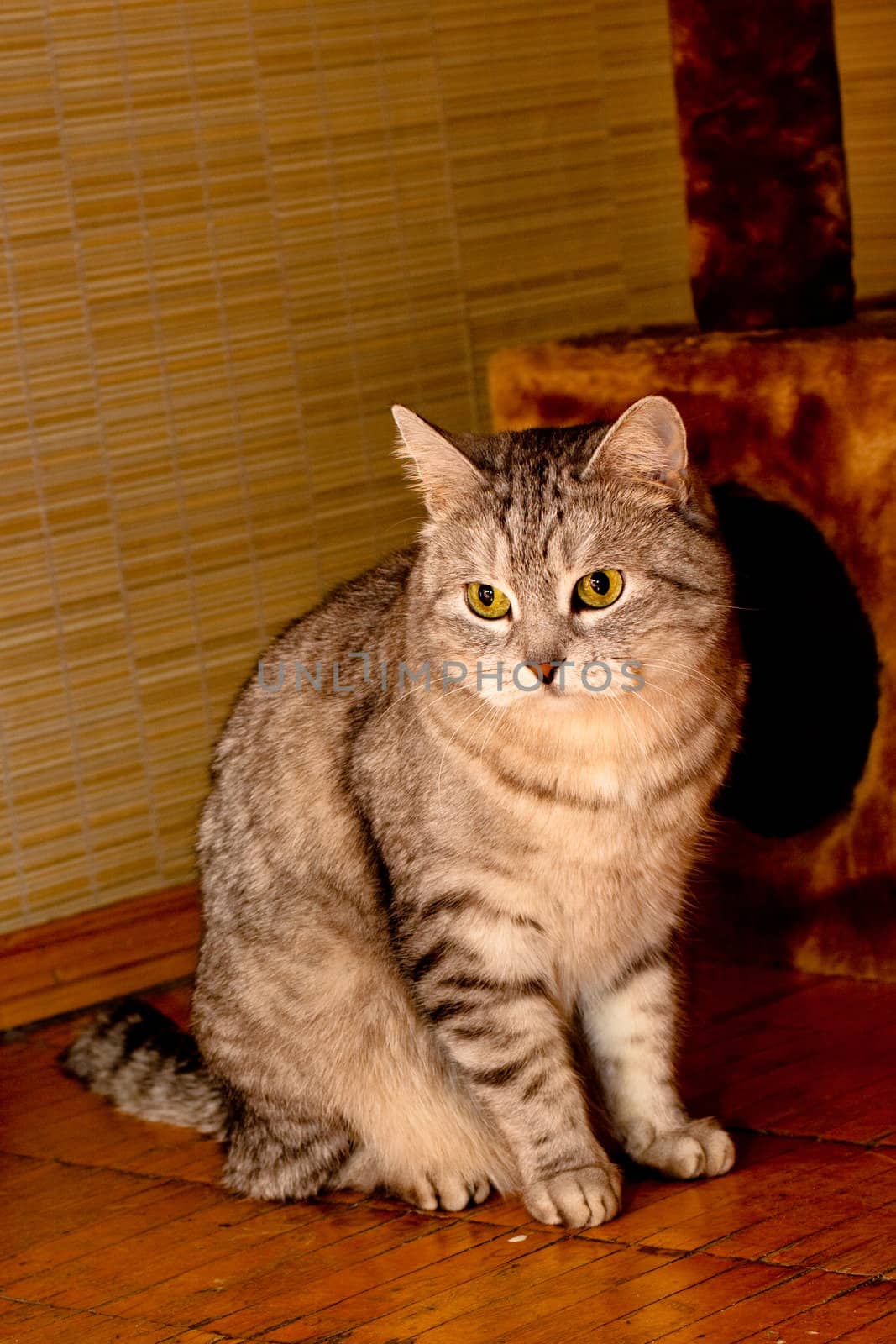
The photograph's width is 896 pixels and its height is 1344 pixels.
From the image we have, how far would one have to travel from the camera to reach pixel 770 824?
2.52 meters

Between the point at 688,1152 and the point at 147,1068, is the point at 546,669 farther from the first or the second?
the point at 147,1068

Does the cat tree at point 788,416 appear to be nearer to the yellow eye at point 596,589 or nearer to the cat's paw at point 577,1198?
the yellow eye at point 596,589

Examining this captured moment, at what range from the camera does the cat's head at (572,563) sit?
1669 mm

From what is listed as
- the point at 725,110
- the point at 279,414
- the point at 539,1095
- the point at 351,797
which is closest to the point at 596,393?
the point at 725,110

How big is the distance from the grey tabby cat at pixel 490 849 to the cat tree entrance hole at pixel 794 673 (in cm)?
53

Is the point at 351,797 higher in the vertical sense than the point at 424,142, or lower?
lower

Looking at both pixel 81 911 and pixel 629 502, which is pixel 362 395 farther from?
pixel 629 502

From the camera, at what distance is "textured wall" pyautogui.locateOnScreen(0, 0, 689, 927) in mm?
2510

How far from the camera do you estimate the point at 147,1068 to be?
220 centimetres

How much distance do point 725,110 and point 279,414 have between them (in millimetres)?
875

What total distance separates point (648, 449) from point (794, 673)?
0.83 metres

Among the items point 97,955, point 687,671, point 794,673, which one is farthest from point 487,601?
point 97,955

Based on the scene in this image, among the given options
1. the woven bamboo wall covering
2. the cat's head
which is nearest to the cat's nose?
the cat's head

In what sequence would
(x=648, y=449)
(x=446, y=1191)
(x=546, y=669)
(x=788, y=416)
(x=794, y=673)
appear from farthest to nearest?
(x=794, y=673)
(x=788, y=416)
(x=446, y=1191)
(x=648, y=449)
(x=546, y=669)
